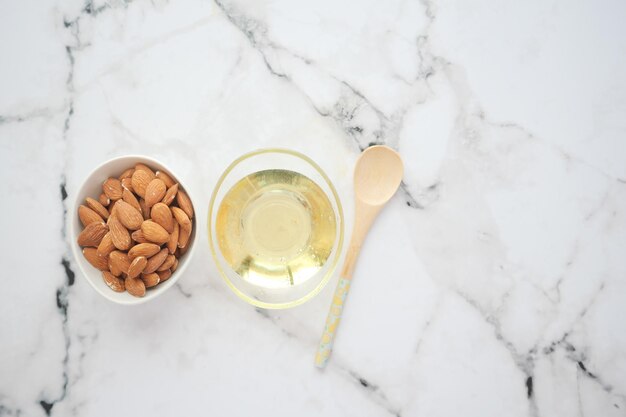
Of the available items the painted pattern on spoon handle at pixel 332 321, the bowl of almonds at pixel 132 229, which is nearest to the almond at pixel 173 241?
the bowl of almonds at pixel 132 229

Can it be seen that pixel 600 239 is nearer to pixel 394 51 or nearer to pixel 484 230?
pixel 484 230

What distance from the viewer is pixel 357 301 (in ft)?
2.48

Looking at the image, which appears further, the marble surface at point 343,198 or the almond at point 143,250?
the marble surface at point 343,198

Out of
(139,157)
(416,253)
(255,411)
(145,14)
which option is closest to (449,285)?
(416,253)

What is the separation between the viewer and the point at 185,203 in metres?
0.67

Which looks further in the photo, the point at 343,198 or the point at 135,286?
the point at 343,198

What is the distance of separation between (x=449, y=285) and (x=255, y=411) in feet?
1.17

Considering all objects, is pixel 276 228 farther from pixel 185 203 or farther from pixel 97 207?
pixel 97 207

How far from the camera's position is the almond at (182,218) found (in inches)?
25.9

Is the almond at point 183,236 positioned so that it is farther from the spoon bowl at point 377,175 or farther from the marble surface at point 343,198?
the spoon bowl at point 377,175

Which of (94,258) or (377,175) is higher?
(377,175)

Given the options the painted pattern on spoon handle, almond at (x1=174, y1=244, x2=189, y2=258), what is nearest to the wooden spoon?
the painted pattern on spoon handle

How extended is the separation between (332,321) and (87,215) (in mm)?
377

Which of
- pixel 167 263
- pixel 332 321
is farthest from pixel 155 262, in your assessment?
pixel 332 321
